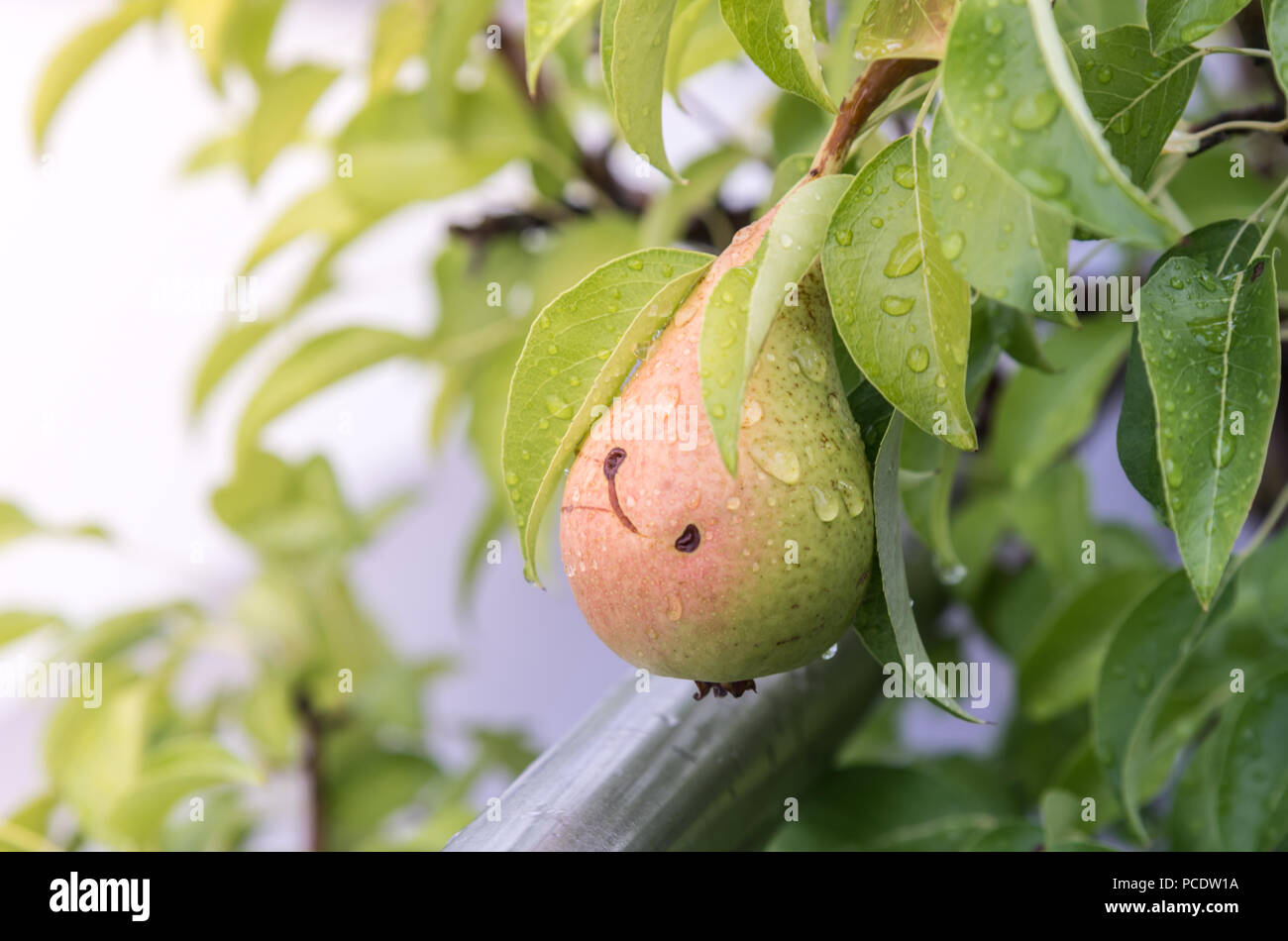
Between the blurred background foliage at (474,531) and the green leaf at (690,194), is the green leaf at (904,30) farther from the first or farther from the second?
the green leaf at (690,194)

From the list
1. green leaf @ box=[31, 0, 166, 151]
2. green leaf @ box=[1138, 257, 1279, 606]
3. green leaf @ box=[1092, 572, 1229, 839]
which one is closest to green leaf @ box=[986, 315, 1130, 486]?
green leaf @ box=[1092, 572, 1229, 839]

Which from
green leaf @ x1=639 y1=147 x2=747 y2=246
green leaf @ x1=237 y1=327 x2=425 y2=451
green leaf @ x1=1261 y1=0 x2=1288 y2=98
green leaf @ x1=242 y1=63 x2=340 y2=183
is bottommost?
green leaf @ x1=237 y1=327 x2=425 y2=451

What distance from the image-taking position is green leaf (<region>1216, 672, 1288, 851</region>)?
0.35 meters

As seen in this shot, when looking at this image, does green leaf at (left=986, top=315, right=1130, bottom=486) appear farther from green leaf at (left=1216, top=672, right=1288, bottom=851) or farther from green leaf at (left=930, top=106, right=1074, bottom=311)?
green leaf at (left=930, top=106, right=1074, bottom=311)

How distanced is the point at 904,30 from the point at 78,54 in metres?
0.56

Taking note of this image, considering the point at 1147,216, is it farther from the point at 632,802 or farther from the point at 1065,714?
the point at 1065,714

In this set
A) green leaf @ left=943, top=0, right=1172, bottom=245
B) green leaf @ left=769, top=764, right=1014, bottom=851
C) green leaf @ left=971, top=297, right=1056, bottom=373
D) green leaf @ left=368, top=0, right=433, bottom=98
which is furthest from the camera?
green leaf @ left=368, top=0, right=433, bottom=98

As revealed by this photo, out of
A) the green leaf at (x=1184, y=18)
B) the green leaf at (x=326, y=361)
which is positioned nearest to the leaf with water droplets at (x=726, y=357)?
the green leaf at (x=1184, y=18)

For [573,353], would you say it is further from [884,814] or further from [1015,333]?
[884,814]

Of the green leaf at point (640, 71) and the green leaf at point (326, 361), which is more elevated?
the green leaf at point (640, 71)

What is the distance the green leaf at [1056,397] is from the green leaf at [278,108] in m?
0.40

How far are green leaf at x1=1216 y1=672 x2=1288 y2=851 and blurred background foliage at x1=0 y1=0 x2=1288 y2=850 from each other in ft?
0.05

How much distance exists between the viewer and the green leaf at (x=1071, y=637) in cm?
48

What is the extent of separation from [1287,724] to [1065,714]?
0.69 feet
